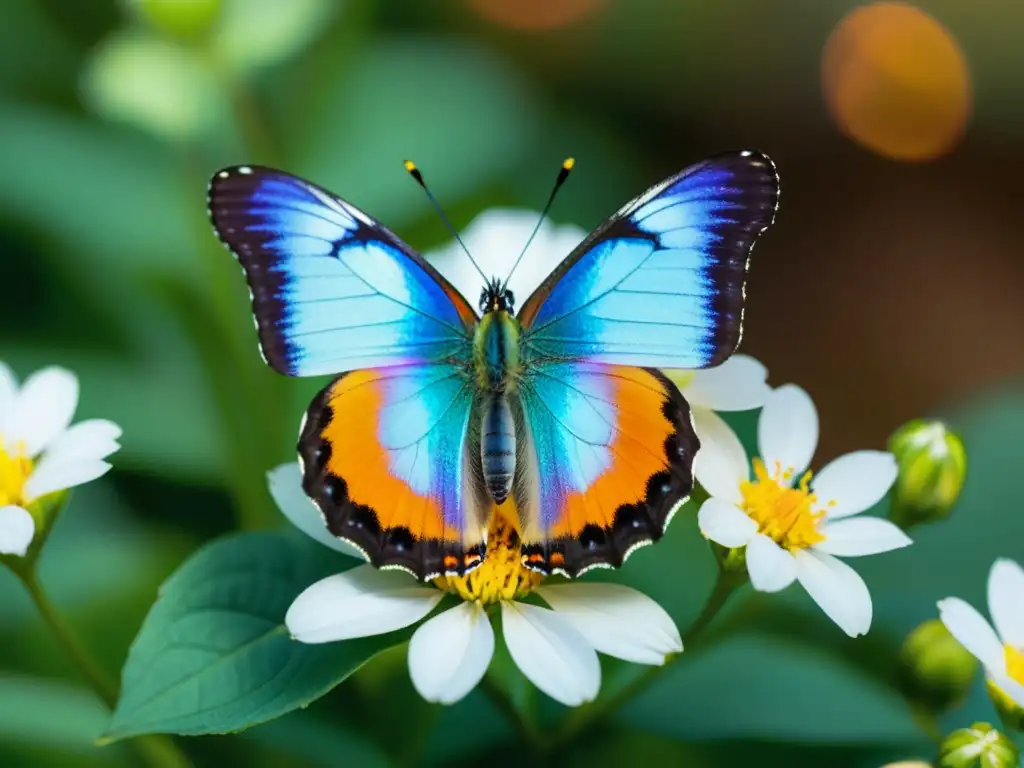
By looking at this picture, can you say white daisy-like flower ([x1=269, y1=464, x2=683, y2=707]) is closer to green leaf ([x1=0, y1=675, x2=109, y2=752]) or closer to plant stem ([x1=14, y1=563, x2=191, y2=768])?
plant stem ([x1=14, y1=563, x2=191, y2=768])

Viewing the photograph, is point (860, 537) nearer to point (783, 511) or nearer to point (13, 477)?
point (783, 511)

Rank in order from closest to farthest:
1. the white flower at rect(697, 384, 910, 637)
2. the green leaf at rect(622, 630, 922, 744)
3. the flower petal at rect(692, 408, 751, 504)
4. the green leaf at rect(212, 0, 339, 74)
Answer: the white flower at rect(697, 384, 910, 637)
the flower petal at rect(692, 408, 751, 504)
the green leaf at rect(622, 630, 922, 744)
the green leaf at rect(212, 0, 339, 74)

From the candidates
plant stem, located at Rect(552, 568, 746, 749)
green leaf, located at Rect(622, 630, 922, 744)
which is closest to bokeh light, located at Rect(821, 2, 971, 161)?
green leaf, located at Rect(622, 630, 922, 744)

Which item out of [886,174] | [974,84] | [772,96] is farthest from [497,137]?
[974,84]

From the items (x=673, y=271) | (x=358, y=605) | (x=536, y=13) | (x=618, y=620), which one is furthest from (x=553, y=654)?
(x=536, y=13)

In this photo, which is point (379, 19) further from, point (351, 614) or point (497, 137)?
point (351, 614)

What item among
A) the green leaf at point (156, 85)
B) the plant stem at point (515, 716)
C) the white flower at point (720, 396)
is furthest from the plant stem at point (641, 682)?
the green leaf at point (156, 85)
